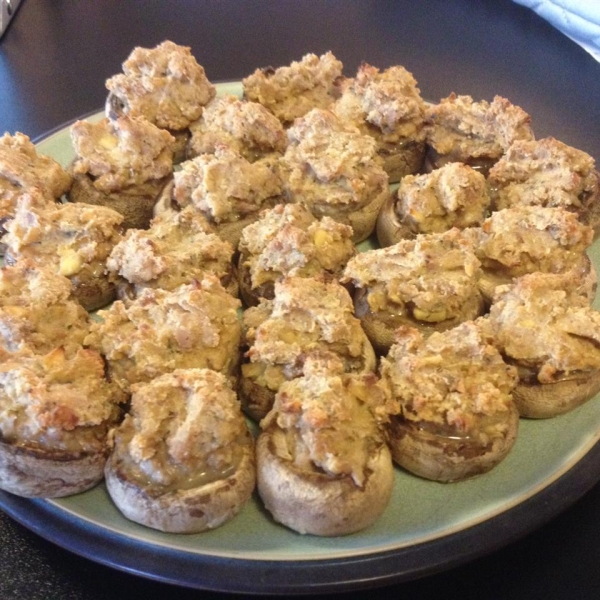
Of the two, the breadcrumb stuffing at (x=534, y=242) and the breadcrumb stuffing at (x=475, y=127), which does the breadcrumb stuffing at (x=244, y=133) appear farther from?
the breadcrumb stuffing at (x=534, y=242)

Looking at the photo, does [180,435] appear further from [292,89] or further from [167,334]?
[292,89]

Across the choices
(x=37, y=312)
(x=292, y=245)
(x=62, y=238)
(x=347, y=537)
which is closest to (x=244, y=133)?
(x=292, y=245)

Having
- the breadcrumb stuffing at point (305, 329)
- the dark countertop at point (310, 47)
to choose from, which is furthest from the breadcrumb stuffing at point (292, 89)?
the breadcrumb stuffing at point (305, 329)

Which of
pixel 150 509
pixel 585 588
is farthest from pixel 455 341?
pixel 150 509

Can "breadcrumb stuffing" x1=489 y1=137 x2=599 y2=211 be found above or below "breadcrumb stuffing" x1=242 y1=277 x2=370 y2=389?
above

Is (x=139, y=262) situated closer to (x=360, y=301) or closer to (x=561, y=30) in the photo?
(x=360, y=301)

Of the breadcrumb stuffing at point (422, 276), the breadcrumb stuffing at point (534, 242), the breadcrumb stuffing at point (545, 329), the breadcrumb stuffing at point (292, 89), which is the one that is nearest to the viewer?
the breadcrumb stuffing at point (545, 329)

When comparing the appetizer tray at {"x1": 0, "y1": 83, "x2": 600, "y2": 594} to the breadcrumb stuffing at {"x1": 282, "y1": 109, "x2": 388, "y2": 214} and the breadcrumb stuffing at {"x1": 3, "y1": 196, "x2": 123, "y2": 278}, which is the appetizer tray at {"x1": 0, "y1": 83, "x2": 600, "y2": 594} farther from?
the breadcrumb stuffing at {"x1": 282, "y1": 109, "x2": 388, "y2": 214}

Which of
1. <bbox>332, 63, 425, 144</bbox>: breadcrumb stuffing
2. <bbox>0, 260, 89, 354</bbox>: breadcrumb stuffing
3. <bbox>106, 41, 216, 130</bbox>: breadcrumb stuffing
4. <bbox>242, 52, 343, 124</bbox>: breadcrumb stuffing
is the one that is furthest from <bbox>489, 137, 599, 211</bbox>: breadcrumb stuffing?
<bbox>0, 260, 89, 354</bbox>: breadcrumb stuffing
